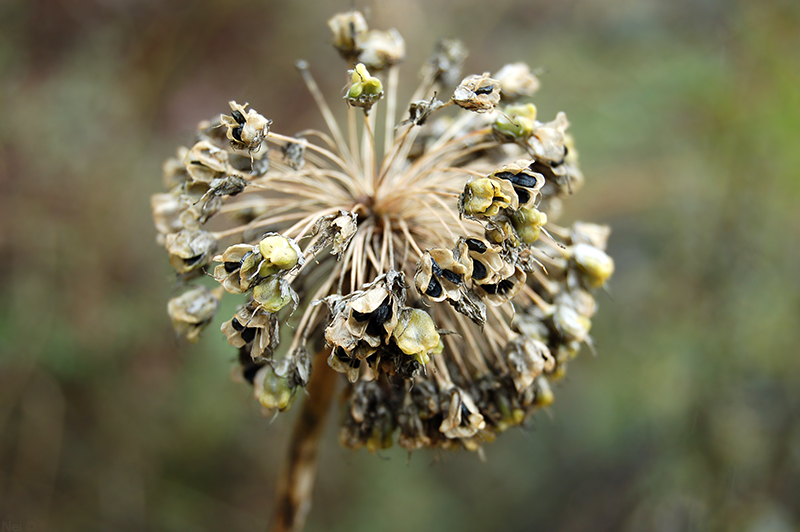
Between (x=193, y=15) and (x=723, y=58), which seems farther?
(x=193, y=15)

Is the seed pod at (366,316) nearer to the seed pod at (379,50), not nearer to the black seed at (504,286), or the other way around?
the black seed at (504,286)

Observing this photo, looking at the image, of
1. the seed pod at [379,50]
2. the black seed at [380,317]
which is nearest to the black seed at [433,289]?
the black seed at [380,317]

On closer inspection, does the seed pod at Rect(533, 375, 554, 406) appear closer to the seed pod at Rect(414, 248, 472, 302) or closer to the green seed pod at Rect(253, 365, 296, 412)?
the seed pod at Rect(414, 248, 472, 302)

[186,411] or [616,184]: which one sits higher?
[616,184]

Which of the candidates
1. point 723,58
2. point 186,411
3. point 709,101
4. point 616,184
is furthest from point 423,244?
point 723,58

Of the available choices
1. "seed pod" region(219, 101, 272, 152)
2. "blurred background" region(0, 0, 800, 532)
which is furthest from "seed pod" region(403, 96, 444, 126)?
"blurred background" region(0, 0, 800, 532)

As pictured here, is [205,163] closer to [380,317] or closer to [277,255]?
[277,255]

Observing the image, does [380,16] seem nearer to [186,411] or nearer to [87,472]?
[186,411]

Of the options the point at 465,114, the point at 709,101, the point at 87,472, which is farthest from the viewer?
the point at 709,101
